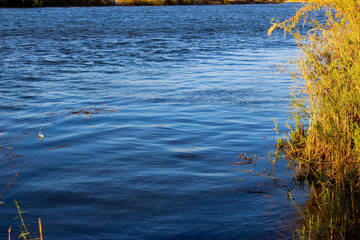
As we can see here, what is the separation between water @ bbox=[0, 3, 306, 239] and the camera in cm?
524

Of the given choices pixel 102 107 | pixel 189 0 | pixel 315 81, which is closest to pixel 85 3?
pixel 189 0

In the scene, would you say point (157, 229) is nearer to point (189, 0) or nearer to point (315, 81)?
point (315, 81)

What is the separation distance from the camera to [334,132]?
564 cm

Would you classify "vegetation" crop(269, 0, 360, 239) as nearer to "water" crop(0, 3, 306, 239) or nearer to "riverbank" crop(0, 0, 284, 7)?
"water" crop(0, 3, 306, 239)

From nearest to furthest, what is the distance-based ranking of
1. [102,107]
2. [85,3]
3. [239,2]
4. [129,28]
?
[102,107], [129,28], [85,3], [239,2]

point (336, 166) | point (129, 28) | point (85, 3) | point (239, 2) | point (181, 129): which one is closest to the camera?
point (336, 166)

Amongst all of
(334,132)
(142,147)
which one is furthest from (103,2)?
(334,132)

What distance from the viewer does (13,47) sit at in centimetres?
2203

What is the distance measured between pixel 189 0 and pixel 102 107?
7607 cm

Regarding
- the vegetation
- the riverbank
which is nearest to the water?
the vegetation

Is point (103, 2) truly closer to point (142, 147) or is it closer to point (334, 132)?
point (142, 147)

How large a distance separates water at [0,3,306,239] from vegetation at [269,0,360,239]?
0.46m

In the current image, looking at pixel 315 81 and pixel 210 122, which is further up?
pixel 315 81

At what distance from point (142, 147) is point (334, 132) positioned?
3407 mm
